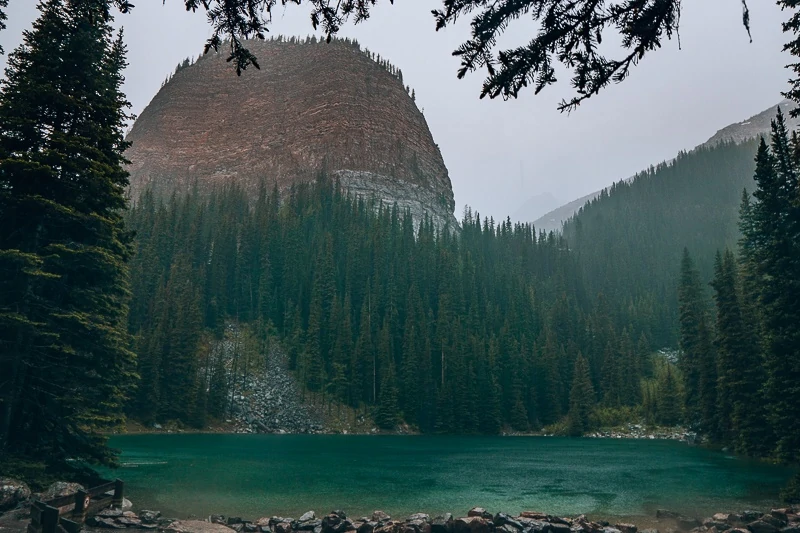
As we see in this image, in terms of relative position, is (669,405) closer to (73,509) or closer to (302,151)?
(73,509)

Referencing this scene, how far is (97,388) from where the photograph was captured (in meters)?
23.9

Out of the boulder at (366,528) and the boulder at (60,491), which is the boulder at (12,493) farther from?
the boulder at (366,528)

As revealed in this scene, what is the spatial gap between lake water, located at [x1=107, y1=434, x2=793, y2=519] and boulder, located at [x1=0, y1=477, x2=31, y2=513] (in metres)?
6.28

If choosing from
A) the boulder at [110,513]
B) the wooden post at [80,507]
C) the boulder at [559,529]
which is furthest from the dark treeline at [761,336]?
the boulder at [110,513]

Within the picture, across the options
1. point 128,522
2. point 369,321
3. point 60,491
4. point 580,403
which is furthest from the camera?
point 369,321

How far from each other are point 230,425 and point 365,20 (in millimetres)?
92321

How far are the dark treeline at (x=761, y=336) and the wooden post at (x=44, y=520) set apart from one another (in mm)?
23997

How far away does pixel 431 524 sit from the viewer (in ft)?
66.5

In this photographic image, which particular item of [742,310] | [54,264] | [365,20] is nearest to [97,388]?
[54,264]

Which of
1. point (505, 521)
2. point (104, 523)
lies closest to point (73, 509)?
point (104, 523)

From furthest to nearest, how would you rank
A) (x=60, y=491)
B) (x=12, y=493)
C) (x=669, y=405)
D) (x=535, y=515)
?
(x=669, y=405) < (x=535, y=515) < (x=60, y=491) < (x=12, y=493)

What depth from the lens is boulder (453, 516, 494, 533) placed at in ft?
65.9

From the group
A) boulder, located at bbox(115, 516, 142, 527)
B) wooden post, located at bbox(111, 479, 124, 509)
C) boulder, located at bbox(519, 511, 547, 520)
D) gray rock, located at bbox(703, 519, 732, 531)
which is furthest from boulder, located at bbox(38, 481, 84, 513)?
gray rock, located at bbox(703, 519, 732, 531)

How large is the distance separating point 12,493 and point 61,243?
416 inches
